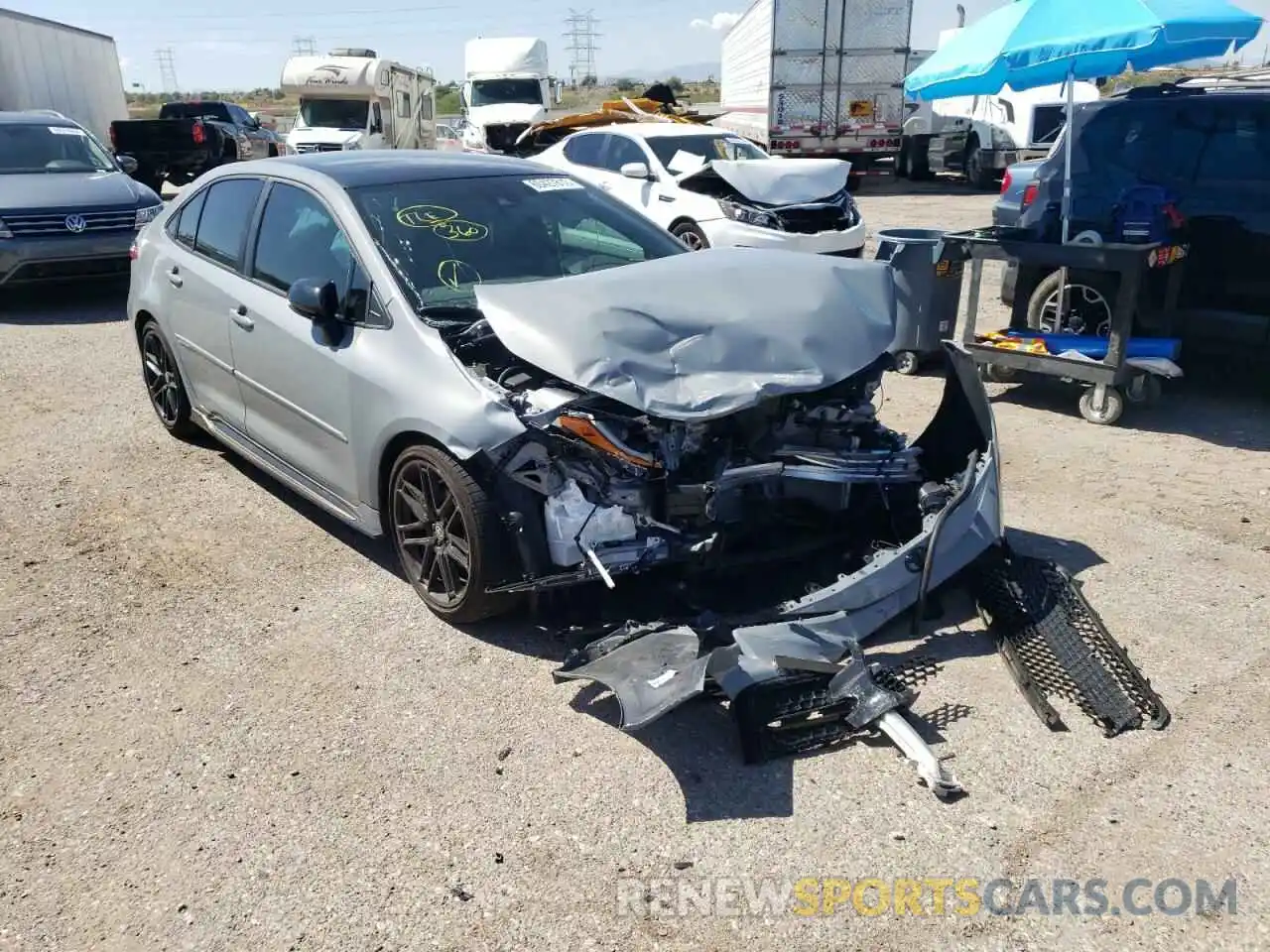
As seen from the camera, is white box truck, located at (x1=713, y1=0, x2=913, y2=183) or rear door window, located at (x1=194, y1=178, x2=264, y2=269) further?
white box truck, located at (x1=713, y1=0, x2=913, y2=183)

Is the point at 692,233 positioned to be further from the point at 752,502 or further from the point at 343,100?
the point at 343,100

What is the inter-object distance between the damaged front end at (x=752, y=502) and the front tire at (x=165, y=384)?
9.30 feet

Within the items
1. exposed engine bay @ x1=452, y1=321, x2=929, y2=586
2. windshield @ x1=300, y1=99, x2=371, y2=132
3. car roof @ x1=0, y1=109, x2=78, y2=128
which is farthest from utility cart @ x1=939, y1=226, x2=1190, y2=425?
windshield @ x1=300, y1=99, x2=371, y2=132

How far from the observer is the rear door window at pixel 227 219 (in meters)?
5.14

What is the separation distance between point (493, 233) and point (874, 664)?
2533 mm

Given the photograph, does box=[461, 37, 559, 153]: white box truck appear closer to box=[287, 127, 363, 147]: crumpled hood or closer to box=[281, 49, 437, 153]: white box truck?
box=[281, 49, 437, 153]: white box truck

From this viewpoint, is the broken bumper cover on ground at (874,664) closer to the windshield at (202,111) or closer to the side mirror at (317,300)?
the side mirror at (317,300)

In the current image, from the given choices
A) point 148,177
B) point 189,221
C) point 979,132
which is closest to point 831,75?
point 979,132

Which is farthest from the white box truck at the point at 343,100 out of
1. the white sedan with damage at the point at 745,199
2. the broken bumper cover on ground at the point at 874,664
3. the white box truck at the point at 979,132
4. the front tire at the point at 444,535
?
the broken bumper cover on ground at the point at 874,664

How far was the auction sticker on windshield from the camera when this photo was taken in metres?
5.03

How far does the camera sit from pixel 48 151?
1154 centimetres

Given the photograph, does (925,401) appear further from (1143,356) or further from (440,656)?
(440,656)

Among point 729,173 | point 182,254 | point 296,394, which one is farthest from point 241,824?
point 729,173

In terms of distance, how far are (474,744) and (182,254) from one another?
11.9ft
